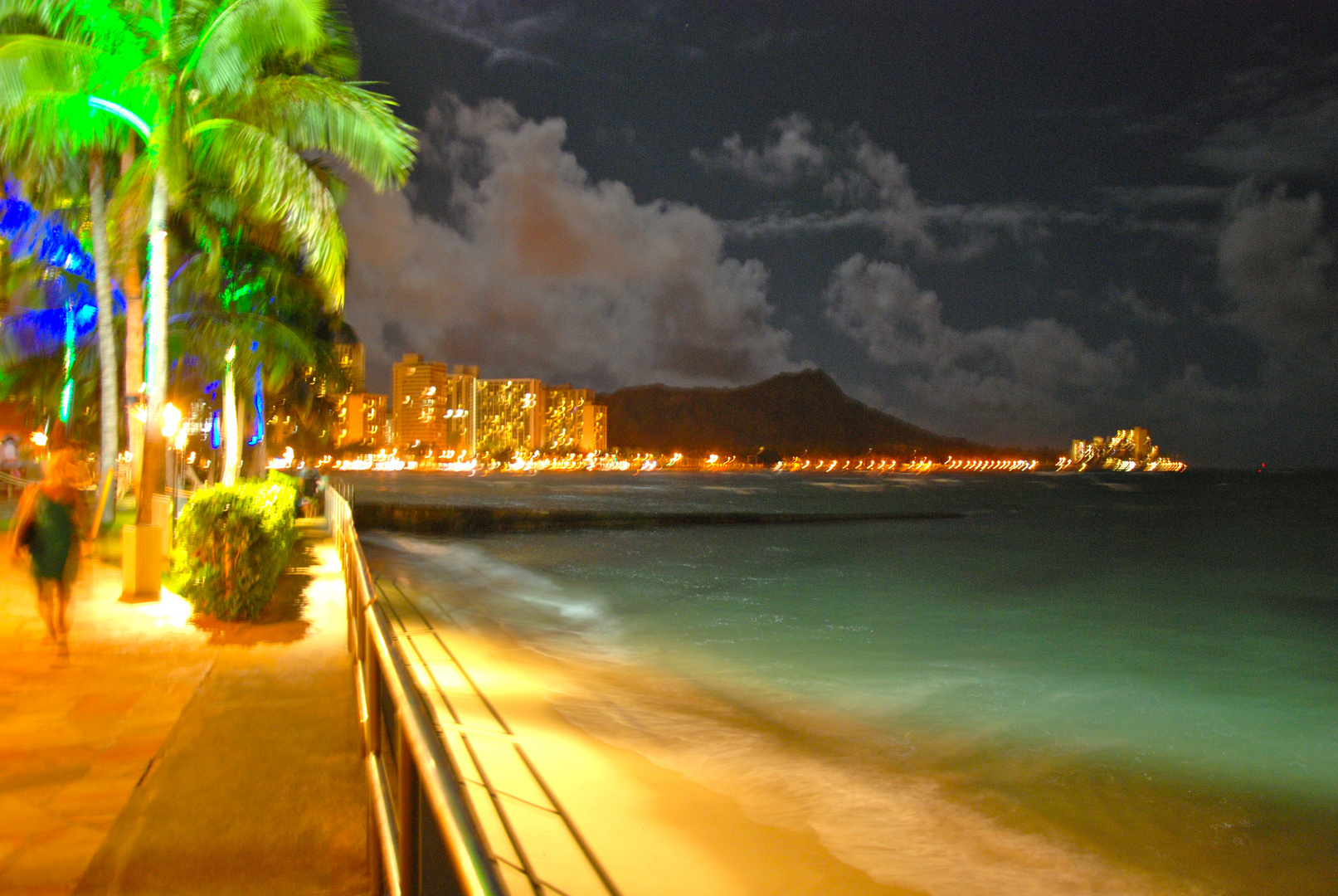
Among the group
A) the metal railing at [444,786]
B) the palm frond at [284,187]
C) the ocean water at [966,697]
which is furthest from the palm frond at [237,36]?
the ocean water at [966,697]

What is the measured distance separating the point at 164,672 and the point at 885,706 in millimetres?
8235

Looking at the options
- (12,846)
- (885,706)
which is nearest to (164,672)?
(12,846)

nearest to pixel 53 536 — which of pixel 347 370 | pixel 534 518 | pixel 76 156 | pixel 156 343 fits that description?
pixel 156 343

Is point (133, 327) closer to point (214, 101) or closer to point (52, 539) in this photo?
point (214, 101)

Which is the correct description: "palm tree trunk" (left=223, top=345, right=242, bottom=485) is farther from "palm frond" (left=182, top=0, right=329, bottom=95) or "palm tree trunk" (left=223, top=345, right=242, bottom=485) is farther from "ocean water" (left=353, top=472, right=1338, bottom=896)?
"palm frond" (left=182, top=0, right=329, bottom=95)

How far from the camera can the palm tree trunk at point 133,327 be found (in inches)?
556

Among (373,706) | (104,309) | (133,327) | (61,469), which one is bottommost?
(373,706)

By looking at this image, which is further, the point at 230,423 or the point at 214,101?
the point at 230,423

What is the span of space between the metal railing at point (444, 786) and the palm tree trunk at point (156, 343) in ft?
12.6

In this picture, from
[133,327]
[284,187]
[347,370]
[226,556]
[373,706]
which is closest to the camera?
[373,706]

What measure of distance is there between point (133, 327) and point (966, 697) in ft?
43.6

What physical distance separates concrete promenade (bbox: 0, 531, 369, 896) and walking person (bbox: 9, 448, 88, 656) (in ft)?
1.23

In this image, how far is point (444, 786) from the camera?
2.17m

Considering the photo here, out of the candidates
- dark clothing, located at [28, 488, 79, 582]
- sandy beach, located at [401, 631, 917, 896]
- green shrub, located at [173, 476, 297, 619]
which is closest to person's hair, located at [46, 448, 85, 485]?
dark clothing, located at [28, 488, 79, 582]
